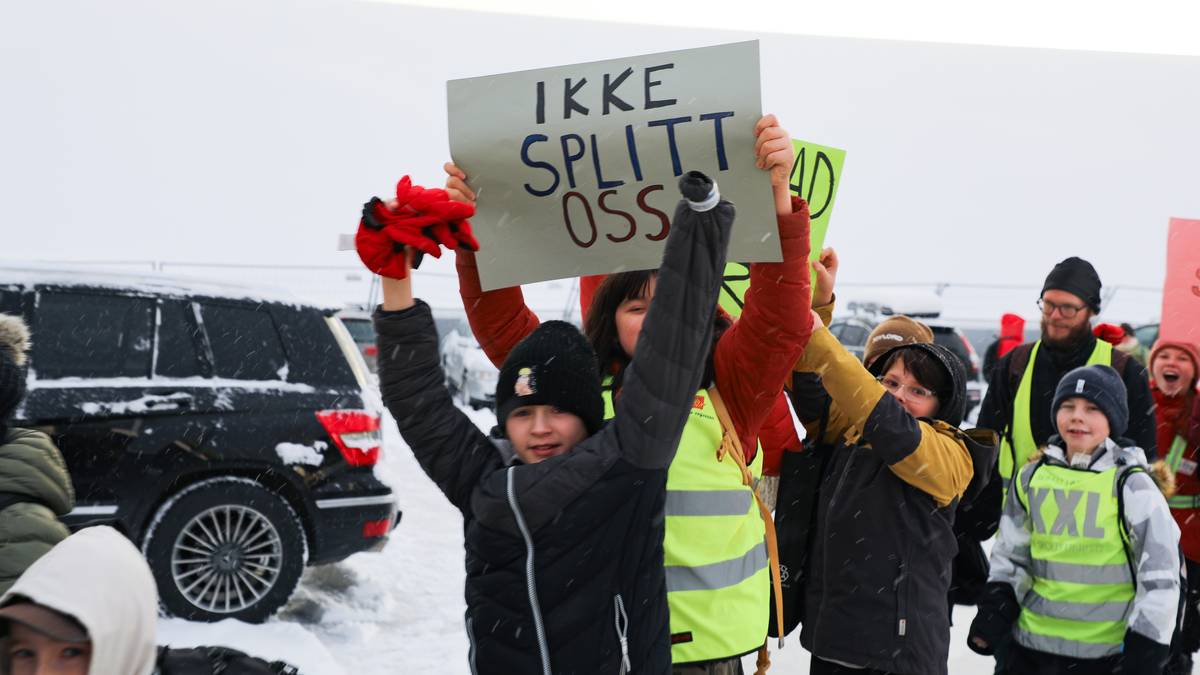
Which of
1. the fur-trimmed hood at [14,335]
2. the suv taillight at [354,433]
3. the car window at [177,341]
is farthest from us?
the suv taillight at [354,433]

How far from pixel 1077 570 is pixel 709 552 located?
1897 mm

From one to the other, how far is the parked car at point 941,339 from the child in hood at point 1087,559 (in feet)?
26.9

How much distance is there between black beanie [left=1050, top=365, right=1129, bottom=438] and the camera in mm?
3822

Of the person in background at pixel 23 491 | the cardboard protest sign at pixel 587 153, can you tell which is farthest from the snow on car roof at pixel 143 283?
the cardboard protest sign at pixel 587 153

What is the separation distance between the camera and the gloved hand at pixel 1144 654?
11.4ft

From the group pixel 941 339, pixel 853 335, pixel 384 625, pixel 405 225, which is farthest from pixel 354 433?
pixel 853 335

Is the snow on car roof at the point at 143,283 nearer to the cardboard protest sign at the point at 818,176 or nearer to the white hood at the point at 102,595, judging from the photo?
the cardboard protest sign at the point at 818,176

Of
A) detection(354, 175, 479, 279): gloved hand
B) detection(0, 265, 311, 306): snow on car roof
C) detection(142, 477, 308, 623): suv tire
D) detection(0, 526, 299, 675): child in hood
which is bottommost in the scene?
detection(142, 477, 308, 623): suv tire

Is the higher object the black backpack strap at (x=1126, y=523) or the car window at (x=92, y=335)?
the car window at (x=92, y=335)

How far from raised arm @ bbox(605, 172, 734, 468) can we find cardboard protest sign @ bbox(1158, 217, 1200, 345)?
4390mm

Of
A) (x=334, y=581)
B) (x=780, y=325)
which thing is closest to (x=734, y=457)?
(x=780, y=325)

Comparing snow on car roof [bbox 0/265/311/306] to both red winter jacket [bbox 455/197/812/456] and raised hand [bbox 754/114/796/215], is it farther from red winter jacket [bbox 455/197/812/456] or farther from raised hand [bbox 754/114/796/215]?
raised hand [bbox 754/114/796/215]

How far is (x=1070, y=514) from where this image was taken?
12.2 ft

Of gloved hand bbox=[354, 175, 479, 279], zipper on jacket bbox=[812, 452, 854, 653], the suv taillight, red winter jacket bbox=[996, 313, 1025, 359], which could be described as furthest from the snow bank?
red winter jacket bbox=[996, 313, 1025, 359]
